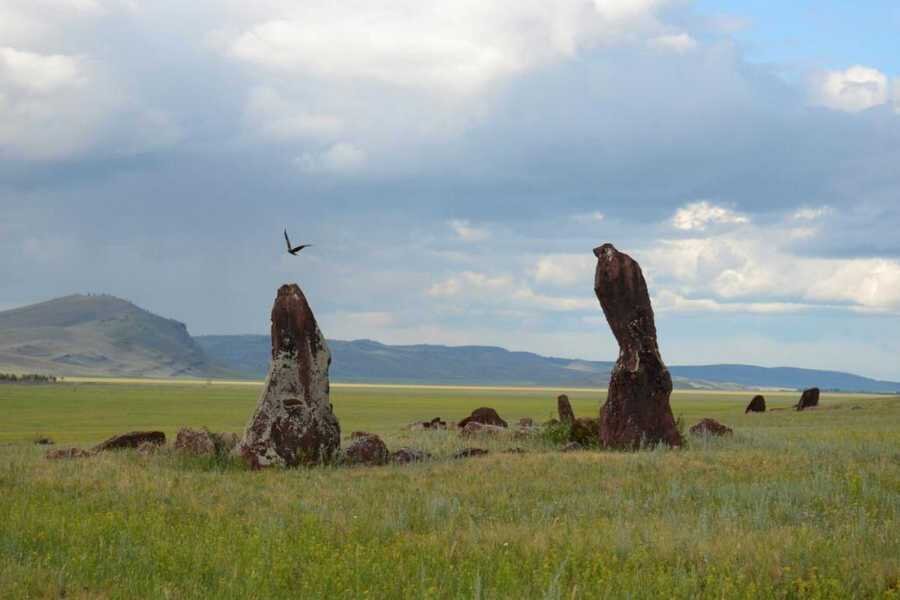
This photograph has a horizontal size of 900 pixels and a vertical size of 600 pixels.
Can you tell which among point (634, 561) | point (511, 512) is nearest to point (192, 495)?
point (511, 512)

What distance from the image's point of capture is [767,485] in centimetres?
1736

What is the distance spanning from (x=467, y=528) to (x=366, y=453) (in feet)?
33.6

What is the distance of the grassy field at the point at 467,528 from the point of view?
1056 cm

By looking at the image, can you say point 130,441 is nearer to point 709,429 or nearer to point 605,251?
point 605,251

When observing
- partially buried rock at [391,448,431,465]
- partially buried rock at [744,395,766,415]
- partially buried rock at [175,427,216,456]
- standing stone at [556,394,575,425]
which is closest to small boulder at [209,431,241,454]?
partially buried rock at [175,427,216,456]

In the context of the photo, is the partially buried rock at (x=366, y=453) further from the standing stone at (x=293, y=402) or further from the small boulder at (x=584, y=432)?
the small boulder at (x=584, y=432)

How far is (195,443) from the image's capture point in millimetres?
24891

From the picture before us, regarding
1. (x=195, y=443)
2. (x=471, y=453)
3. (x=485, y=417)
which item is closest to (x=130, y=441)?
(x=195, y=443)

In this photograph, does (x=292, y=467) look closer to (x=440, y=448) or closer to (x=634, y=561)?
(x=440, y=448)

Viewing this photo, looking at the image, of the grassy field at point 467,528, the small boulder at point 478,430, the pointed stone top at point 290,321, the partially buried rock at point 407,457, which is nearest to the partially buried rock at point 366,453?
the partially buried rock at point 407,457

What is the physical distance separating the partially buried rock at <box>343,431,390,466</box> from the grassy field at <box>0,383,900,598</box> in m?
1.47

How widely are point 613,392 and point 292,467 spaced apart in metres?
9.08

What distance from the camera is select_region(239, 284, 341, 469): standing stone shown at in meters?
23.5

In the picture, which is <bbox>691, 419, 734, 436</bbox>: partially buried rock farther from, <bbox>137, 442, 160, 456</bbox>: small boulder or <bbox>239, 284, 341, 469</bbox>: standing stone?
<bbox>137, 442, 160, 456</bbox>: small boulder
